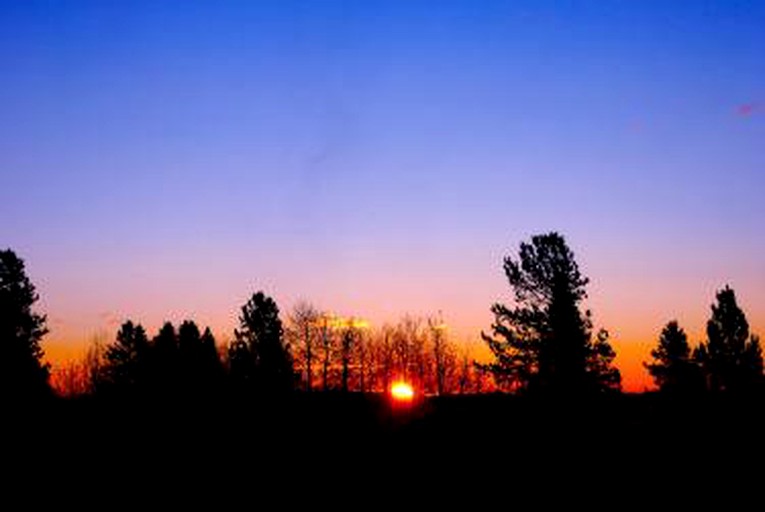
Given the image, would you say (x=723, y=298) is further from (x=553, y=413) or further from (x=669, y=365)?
(x=553, y=413)

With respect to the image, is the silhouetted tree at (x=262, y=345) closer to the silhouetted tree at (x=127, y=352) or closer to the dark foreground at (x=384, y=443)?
the silhouetted tree at (x=127, y=352)

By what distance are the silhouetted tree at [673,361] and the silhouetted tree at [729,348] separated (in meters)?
3.06

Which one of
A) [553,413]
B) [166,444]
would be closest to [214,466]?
[166,444]

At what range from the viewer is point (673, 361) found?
56.7m

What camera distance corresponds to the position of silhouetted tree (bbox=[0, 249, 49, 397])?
4375 centimetres

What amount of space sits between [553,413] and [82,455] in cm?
1378

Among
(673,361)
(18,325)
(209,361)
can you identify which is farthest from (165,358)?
(673,361)

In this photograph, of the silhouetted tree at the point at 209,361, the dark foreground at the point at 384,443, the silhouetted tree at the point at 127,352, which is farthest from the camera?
the silhouetted tree at the point at 127,352

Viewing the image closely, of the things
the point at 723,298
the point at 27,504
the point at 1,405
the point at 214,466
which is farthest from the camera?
the point at 723,298

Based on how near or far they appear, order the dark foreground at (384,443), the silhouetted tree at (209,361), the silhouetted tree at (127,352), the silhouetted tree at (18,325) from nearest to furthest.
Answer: the dark foreground at (384,443)
the silhouetted tree at (18,325)
the silhouetted tree at (209,361)
the silhouetted tree at (127,352)

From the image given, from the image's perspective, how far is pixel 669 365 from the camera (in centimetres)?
5691

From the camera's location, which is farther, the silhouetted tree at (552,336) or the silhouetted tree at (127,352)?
the silhouetted tree at (127,352)

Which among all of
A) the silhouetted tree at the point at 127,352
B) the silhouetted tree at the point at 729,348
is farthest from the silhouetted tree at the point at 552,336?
the silhouetted tree at the point at 127,352

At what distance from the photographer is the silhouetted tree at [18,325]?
43.8 m
